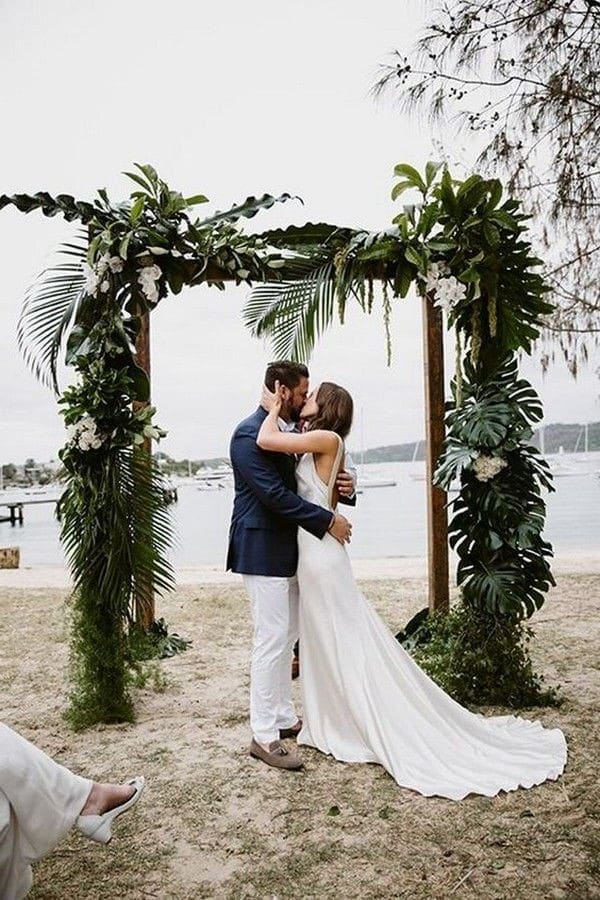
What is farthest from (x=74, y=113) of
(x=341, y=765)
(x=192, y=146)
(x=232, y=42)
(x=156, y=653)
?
(x=341, y=765)

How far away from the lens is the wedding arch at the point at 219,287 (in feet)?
12.1

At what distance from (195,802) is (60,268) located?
98.1 inches

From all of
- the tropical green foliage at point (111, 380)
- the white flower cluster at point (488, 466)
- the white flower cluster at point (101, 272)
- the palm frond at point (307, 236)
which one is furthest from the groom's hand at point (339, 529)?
the white flower cluster at point (101, 272)

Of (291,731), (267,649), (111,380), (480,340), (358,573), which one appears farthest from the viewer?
(358,573)

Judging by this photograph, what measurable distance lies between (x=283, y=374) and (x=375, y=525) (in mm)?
17477

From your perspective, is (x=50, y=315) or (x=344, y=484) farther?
(x=50, y=315)

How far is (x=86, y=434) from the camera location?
3.61 meters

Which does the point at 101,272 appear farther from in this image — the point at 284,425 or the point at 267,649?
the point at 267,649

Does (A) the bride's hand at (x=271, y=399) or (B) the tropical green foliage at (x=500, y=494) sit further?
(B) the tropical green foliage at (x=500, y=494)

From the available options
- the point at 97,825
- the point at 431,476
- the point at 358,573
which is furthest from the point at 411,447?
the point at 97,825

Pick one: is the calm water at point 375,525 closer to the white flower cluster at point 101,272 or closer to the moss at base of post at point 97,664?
the moss at base of post at point 97,664

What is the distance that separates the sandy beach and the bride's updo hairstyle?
4.53ft

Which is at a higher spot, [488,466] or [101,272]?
[101,272]

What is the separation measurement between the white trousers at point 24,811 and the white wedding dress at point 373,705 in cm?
138
